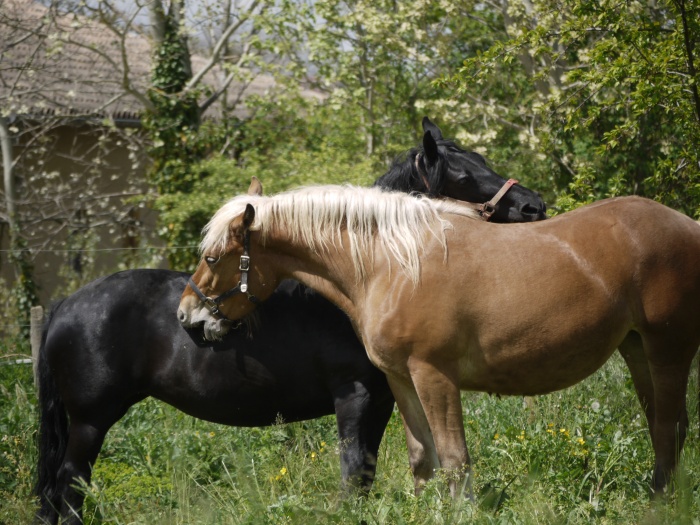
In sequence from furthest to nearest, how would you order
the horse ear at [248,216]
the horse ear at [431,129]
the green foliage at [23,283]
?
the green foliage at [23,283], the horse ear at [431,129], the horse ear at [248,216]

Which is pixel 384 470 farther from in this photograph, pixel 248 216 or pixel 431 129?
pixel 431 129

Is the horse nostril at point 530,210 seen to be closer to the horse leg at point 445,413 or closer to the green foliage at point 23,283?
the horse leg at point 445,413

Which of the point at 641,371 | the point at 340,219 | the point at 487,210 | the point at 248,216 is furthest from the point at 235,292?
the point at 641,371

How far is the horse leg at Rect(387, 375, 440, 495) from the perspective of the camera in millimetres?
4035

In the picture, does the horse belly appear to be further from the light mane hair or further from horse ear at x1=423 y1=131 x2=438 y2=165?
horse ear at x1=423 y1=131 x2=438 y2=165

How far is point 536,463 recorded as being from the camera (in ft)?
14.5

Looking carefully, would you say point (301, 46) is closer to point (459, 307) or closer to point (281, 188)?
point (281, 188)

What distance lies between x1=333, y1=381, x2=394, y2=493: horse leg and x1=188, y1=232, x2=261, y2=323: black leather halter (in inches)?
27.5

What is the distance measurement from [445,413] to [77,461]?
2.08 metres

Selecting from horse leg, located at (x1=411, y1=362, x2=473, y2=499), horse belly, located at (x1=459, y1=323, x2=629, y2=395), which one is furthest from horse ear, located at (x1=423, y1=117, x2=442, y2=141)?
horse leg, located at (x1=411, y1=362, x2=473, y2=499)

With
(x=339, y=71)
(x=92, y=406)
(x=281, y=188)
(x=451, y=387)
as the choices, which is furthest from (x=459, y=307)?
(x=339, y=71)

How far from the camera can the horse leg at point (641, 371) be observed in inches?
168

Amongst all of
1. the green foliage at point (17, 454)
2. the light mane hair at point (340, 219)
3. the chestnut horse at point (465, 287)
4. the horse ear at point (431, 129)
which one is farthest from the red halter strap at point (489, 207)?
the green foliage at point (17, 454)

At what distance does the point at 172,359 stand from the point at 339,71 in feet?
30.7
